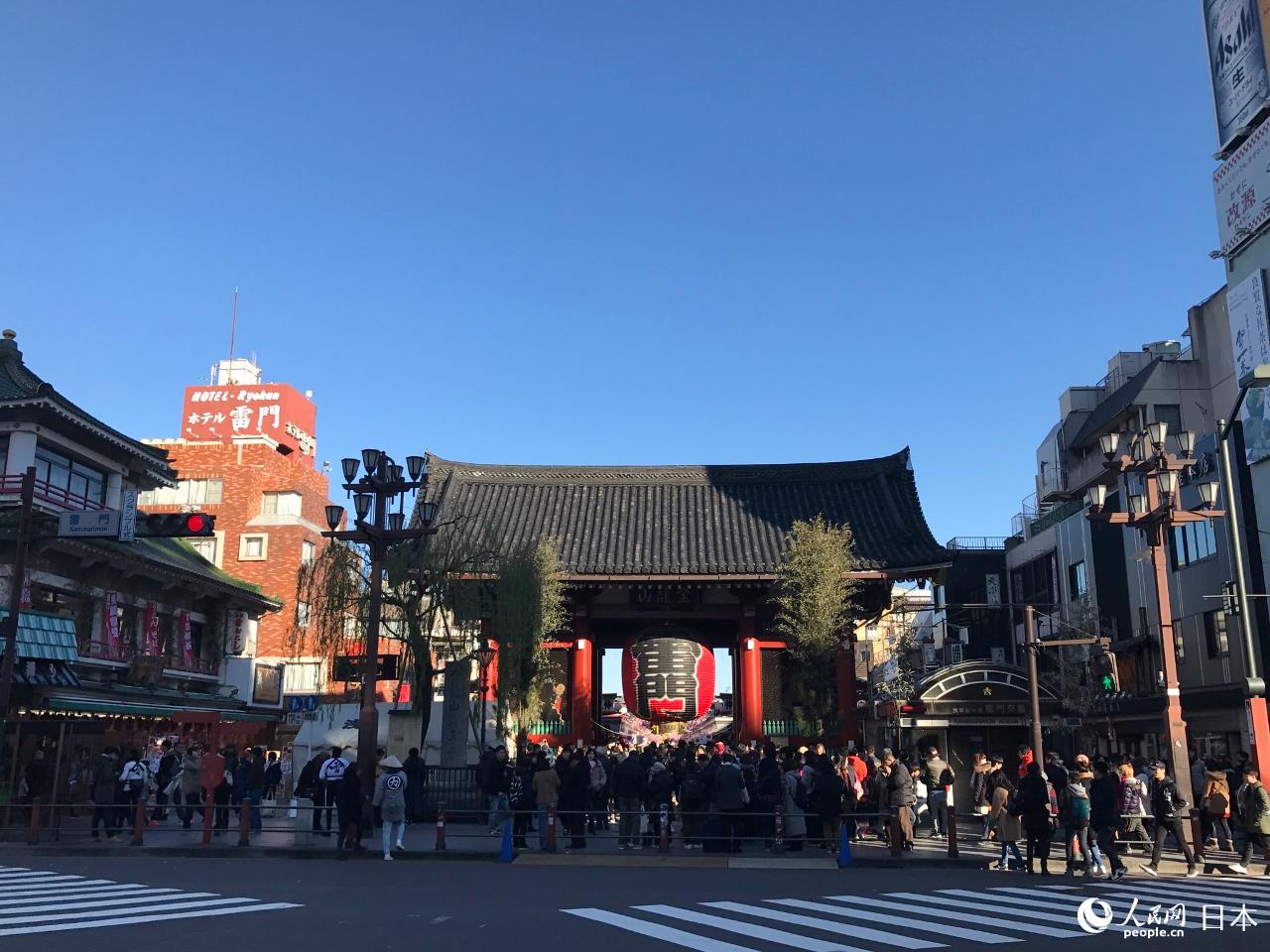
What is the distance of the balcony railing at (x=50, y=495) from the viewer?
28.1 m

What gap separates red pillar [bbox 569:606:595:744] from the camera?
29109mm

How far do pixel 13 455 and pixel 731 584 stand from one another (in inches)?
812

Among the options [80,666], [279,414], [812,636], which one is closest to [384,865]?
[812,636]

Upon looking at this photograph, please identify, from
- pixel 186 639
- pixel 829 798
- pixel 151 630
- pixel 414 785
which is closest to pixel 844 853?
pixel 829 798

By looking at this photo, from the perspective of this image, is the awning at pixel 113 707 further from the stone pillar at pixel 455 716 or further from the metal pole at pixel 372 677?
the metal pole at pixel 372 677

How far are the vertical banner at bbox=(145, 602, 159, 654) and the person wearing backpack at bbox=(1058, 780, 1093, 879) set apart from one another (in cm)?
2873

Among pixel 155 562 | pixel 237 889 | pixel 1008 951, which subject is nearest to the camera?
pixel 1008 951

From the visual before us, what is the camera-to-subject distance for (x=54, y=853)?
17.4 meters

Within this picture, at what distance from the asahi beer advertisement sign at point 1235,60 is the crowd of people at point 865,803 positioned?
837 inches

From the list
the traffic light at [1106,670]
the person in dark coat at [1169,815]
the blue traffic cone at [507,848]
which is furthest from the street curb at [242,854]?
the traffic light at [1106,670]

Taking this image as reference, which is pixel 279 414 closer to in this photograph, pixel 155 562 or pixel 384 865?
pixel 155 562

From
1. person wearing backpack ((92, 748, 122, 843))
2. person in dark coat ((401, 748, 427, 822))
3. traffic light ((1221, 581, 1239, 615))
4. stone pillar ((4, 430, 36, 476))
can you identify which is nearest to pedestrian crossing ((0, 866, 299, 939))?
person wearing backpack ((92, 748, 122, 843))

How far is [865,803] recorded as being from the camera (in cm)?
1962

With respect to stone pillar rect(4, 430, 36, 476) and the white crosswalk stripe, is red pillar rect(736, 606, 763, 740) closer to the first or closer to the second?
the white crosswalk stripe
